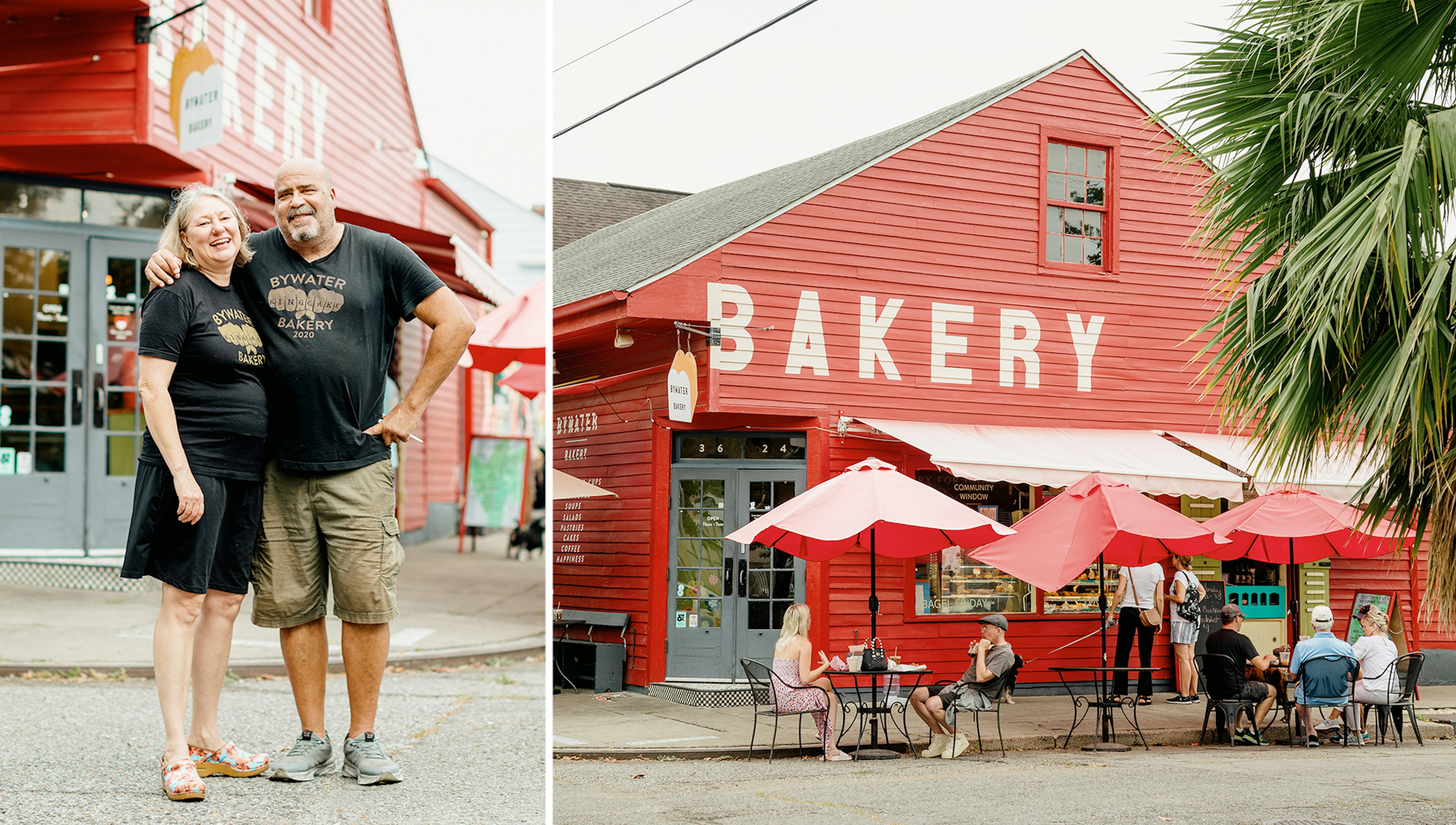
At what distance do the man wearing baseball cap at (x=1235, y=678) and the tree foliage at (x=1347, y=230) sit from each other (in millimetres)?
2510

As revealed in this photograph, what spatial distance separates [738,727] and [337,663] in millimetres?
3561

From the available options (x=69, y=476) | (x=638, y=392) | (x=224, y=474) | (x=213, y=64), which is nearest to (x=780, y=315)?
(x=638, y=392)

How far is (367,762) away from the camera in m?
4.48

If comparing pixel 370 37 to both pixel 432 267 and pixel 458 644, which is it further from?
pixel 458 644

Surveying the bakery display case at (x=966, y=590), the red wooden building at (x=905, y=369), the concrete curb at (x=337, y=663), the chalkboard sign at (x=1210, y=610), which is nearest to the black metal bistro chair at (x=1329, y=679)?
the red wooden building at (x=905, y=369)

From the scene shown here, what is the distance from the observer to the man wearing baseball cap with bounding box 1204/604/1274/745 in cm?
1054

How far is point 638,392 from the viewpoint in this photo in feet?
43.0

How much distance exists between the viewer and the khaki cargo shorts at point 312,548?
4516 mm

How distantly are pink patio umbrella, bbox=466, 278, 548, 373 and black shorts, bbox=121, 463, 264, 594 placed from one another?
6.89 m

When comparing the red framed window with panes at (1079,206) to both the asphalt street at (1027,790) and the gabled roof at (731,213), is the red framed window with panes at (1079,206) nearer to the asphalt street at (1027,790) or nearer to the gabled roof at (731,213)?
the gabled roof at (731,213)

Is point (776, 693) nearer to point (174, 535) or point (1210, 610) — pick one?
point (174, 535)

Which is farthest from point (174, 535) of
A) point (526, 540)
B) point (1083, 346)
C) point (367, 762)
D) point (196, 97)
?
point (526, 540)

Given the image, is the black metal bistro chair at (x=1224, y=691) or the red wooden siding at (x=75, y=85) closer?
the black metal bistro chair at (x=1224, y=691)

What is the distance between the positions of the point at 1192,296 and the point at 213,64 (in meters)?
10.4
